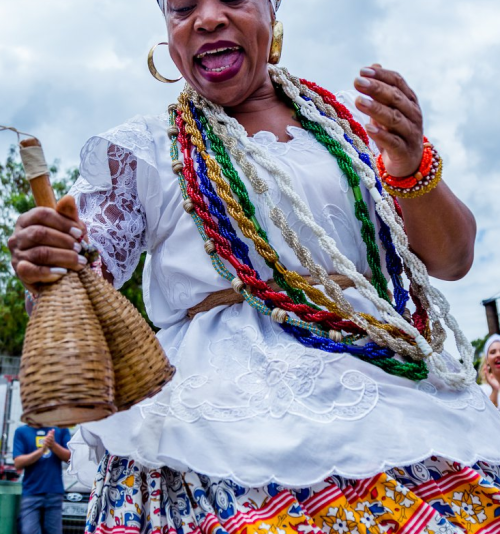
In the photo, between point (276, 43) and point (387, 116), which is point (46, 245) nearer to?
point (387, 116)

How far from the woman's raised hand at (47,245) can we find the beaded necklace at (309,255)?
514 millimetres

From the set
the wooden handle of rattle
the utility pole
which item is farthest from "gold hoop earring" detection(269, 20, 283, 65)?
the utility pole

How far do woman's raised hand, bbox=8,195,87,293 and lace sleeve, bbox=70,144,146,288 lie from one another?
500mm

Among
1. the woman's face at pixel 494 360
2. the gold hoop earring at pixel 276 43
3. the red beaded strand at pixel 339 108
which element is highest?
the gold hoop earring at pixel 276 43

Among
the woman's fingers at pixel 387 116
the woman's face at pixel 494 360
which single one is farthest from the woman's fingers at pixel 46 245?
the woman's face at pixel 494 360

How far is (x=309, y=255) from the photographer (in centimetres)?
188

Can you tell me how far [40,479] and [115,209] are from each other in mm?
5382

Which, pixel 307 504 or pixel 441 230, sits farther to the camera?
pixel 441 230

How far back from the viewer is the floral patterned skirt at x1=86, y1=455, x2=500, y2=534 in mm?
1534

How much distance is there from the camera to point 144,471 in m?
1.74

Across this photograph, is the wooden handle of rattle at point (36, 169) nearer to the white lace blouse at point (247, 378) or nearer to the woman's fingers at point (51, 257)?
the woman's fingers at point (51, 257)

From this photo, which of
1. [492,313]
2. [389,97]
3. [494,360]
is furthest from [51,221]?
[492,313]

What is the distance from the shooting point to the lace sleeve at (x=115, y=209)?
202cm

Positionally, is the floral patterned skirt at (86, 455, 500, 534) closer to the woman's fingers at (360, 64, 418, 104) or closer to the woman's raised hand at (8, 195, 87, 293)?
the woman's raised hand at (8, 195, 87, 293)
